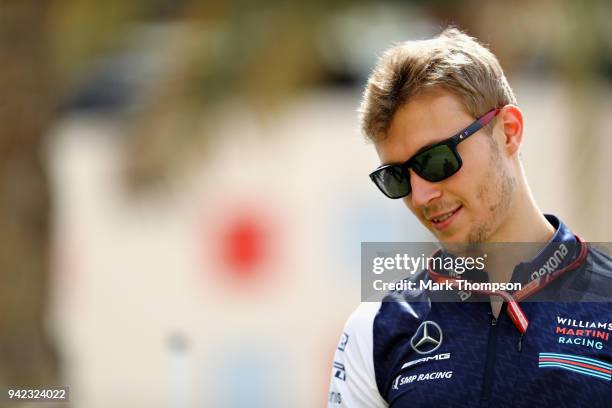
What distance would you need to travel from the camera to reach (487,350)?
2.18 metres

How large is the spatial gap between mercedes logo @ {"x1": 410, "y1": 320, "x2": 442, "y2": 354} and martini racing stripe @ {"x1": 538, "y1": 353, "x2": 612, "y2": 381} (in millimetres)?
238

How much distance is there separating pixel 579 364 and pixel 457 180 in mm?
462

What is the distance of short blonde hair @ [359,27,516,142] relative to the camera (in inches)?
91.7

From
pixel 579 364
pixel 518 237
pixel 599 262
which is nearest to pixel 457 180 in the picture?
pixel 518 237

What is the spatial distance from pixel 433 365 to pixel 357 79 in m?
7.78

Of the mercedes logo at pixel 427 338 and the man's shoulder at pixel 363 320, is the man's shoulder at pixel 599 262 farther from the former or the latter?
the man's shoulder at pixel 363 320

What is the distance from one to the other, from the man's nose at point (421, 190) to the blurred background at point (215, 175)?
4.83 feet

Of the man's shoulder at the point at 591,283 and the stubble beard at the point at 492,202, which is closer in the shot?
the man's shoulder at the point at 591,283

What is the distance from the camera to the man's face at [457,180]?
229 cm

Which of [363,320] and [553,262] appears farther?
[363,320]

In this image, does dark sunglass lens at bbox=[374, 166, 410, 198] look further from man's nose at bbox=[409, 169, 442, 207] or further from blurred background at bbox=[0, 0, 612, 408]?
blurred background at bbox=[0, 0, 612, 408]

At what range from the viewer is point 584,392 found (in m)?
2.04

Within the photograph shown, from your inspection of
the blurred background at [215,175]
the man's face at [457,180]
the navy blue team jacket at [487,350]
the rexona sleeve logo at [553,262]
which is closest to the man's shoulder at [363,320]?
the navy blue team jacket at [487,350]

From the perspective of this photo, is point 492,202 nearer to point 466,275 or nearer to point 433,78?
point 466,275
